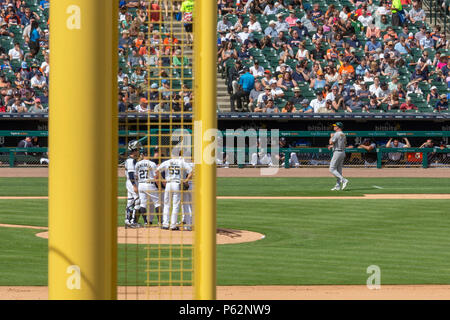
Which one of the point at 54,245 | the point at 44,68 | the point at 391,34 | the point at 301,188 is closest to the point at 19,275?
the point at 54,245

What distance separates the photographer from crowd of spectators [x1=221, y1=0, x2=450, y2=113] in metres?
32.2

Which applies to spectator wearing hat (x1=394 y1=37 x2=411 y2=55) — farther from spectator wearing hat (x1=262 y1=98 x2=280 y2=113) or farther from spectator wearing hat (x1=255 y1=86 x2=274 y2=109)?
spectator wearing hat (x1=262 y1=98 x2=280 y2=113)

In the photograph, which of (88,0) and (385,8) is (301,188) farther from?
(88,0)

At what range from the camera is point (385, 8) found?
122 ft

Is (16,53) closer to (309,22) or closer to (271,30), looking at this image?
(271,30)

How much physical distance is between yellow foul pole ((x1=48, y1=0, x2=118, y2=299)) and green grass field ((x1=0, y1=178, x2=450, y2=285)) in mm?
4516

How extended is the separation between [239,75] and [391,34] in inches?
274

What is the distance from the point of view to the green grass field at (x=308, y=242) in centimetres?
1328

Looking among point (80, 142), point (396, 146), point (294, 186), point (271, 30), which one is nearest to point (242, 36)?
point (271, 30)

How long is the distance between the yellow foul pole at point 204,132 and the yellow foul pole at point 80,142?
564 mm

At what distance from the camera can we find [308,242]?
1647 cm

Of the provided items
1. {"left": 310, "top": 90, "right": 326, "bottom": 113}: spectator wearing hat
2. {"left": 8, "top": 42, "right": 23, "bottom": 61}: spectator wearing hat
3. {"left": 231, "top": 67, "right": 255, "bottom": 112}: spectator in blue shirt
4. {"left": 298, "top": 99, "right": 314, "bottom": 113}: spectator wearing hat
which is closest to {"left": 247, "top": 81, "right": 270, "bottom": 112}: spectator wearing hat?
{"left": 231, "top": 67, "right": 255, "bottom": 112}: spectator in blue shirt

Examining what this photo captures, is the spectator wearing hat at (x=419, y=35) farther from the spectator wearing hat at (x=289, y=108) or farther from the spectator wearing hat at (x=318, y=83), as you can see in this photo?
the spectator wearing hat at (x=289, y=108)

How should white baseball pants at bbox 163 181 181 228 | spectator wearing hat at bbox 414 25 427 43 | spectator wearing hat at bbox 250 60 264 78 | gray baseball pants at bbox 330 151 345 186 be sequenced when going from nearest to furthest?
white baseball pants at bbox 163 181 181 228 → gray baseball pants at bbox 330 151 345 186 → spectator wearing hat at bbox 250 60 264 78 → spectator wearing hat at bbox 414 25 427 43
